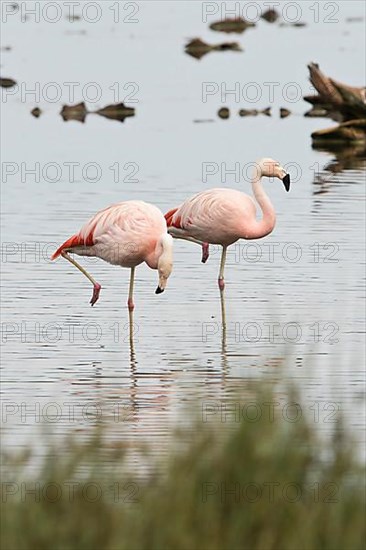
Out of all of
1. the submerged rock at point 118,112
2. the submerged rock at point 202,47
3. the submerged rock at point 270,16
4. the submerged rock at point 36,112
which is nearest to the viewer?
the submerged rock at point 118,112

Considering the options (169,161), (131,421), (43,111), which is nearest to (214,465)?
(131,421)

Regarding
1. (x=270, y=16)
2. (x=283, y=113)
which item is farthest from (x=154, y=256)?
(x=270, y=16)

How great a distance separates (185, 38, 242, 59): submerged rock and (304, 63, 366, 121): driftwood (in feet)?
68.0

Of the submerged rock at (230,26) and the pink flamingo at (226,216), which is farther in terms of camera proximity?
the submerged rock at (230,26)

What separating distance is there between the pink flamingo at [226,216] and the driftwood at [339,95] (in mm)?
11383

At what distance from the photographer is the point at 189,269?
16828mm

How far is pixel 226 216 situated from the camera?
15.9 metres

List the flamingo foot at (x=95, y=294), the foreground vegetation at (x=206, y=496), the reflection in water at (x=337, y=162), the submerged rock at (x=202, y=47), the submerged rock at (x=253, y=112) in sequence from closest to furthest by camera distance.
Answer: the foreground vegetation at (x=206, y=496) → the flamingo foot at (x=95, y=294) → the reflection in water at (x=337, y=162) → the submerged rock at (x=253, y=112) → the submerged rock at (x=202, y=47)

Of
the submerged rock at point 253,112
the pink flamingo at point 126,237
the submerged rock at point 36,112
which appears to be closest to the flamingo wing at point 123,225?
the pink flamingo at point 126,237

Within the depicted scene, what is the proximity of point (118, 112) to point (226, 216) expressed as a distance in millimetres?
18428

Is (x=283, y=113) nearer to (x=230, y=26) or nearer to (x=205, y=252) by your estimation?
(x=205, y=252)

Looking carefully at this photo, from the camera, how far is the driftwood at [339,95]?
90.5 ft

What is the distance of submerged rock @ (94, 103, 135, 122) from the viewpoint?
3409cm

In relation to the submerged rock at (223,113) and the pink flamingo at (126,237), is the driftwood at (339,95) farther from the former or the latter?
the pink flamingo at (126,237)
